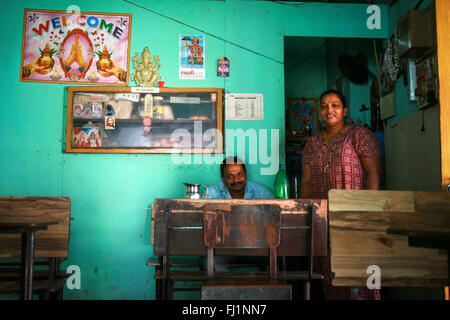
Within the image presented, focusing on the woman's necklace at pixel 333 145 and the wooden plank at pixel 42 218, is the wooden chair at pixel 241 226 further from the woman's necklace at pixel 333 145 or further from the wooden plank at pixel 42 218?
the wooden plank at pixel 42 218

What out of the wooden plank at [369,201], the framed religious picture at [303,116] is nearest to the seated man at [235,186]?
the wooden plank at [369,201]

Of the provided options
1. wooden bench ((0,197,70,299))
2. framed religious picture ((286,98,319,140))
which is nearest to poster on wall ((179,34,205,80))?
wooden bench ((0,197,70,299))

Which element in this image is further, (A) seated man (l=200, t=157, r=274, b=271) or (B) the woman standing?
(A) seated man (l=200, t=157, r=274, b=271)

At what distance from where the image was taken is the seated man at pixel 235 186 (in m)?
3.16

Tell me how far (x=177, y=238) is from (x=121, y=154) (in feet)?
5.52

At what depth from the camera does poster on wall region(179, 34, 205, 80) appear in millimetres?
3506

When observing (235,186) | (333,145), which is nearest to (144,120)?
(235,186)

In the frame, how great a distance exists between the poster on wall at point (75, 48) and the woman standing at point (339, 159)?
182 cm

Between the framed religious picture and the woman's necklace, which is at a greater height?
the framed religious picture

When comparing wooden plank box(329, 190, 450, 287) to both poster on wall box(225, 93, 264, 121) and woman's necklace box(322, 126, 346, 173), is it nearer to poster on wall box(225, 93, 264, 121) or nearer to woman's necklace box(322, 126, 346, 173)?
woman's necklace box(322, 126, 346, 173)

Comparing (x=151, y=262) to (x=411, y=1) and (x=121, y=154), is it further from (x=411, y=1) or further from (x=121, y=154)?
(x=411, y=1)

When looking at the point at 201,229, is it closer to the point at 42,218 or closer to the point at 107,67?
the point at 42,218

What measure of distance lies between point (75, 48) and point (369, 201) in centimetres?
278

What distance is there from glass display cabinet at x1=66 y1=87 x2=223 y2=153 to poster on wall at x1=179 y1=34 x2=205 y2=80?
6.0 inches
